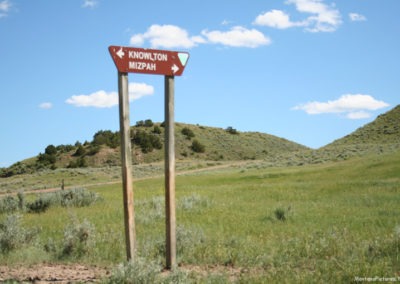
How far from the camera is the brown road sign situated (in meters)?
8.98

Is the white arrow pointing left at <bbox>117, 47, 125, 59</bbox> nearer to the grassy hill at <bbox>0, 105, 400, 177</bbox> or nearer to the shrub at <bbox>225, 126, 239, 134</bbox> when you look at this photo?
the grassy hill at <bbox>0, 105, 400, 177</bbox>

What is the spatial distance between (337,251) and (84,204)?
15.0 m

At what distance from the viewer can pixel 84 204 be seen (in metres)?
22.6

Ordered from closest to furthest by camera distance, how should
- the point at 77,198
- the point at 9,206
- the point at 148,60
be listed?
the point at 148,60, the point at 9,206, the point at 77,198

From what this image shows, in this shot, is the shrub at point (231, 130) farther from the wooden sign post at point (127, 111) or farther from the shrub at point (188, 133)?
the wooden sign post at point (127, 111)

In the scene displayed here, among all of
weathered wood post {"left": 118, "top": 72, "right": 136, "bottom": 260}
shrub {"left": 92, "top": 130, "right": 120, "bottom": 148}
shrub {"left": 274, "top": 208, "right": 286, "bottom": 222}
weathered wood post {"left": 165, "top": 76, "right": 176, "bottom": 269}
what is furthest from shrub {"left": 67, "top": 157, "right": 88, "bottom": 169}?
weathered wood post {"left": 118, "top": 72, "right": 136, "bottom": 260}

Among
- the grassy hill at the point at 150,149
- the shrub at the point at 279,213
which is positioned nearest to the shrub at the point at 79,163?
the grassy hill at the point at 150,149

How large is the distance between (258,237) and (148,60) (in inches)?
230

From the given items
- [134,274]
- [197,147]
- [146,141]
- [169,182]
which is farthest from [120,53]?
[197,147]

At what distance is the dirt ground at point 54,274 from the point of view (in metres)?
8.53

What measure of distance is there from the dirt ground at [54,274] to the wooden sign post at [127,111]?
2.60ft

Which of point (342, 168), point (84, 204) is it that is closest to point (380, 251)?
point (84, 204)

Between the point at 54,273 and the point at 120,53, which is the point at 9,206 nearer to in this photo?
the point at 54,273

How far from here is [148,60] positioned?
9227 mm
